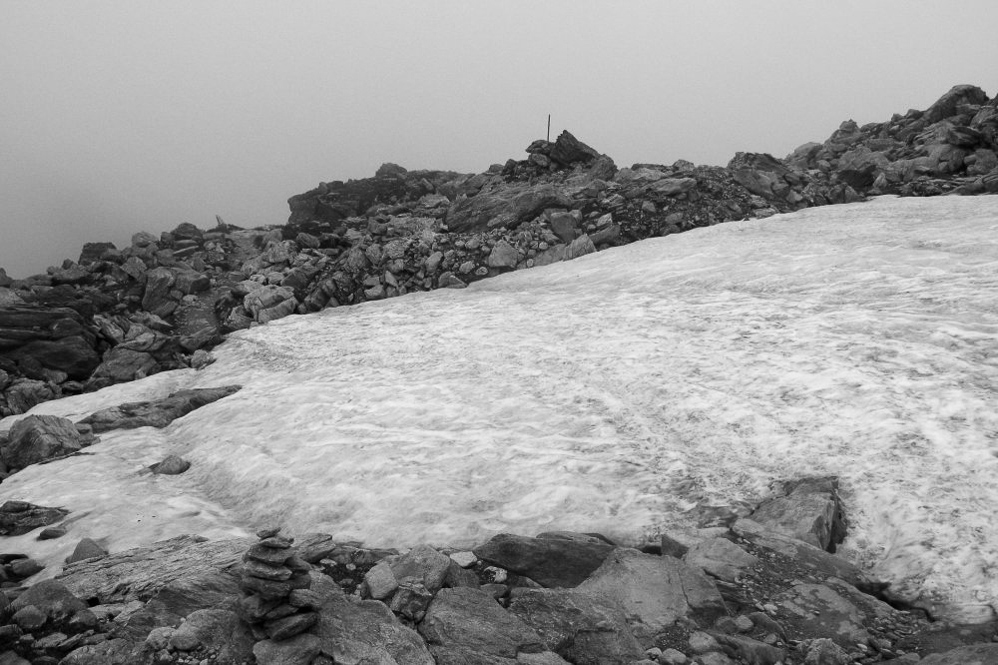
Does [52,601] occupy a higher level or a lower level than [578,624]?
higher

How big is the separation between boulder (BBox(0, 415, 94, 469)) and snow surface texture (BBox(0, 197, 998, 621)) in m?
0.73

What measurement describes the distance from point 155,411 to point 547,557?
13.2 meters

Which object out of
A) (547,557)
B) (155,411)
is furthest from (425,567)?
(155,411)

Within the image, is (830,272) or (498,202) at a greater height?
(498,202)

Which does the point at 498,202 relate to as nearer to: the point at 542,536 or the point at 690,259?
the point at 690,259

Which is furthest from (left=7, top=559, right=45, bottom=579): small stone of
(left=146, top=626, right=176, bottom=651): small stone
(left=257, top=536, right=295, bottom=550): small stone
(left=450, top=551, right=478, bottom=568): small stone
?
(left=450, top=551, right=478, bottom=568): small stone

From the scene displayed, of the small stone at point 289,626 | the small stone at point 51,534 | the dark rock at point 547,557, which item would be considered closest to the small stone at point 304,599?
the small stone at point 289,626

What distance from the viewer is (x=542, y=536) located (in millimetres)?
9062

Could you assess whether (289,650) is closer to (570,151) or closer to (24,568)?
(24,568)

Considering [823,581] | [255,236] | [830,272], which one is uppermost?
[255,236]

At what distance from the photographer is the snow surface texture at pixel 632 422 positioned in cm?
952

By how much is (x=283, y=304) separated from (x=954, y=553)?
2373 cm

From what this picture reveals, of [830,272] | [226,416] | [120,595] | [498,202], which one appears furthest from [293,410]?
[498,202]

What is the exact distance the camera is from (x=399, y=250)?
28469 millimetres
